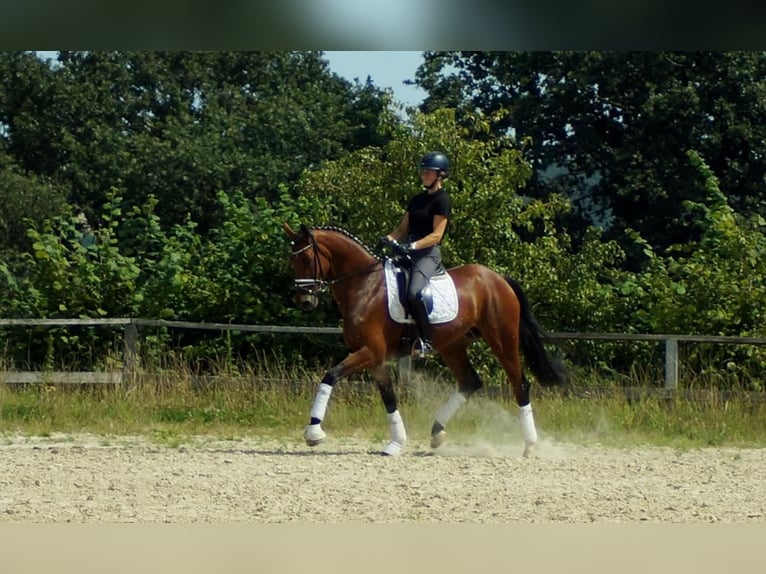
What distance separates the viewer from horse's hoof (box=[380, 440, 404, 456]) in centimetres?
1095

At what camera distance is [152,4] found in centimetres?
497

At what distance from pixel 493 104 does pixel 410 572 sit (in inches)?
1044

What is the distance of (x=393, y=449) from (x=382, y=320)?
3.91ft

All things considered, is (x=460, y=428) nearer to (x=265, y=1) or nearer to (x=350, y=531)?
(x=350, y=531)

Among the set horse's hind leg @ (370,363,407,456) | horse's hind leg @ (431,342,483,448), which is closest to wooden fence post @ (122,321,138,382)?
horse's hind leg @ (370,363,407,456)

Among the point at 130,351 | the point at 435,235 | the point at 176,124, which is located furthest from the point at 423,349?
the point at 176,124

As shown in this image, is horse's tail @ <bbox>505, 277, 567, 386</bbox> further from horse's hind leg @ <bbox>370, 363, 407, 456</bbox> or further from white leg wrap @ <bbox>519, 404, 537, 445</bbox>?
horse's hind leg @ <bbox>370, 363, 407, 456</bbox>

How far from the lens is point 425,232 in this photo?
11180 mm

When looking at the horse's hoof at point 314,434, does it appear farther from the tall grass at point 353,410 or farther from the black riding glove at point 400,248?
the black riding glove at point 400,248

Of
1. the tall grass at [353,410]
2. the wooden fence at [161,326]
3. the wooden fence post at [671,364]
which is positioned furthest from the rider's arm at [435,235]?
the wooden fence post at [671,364]

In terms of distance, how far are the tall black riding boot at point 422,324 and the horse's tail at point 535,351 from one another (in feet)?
4.10

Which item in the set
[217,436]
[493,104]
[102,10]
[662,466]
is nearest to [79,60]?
[493,104]

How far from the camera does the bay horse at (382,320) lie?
441 inches

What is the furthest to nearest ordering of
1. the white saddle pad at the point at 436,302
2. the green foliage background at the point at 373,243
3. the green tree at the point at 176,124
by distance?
1. the green tree at the point at 176,124
2. the green foliage background at the point at 373,243
3. the white saddle pad at the point at 436,302
